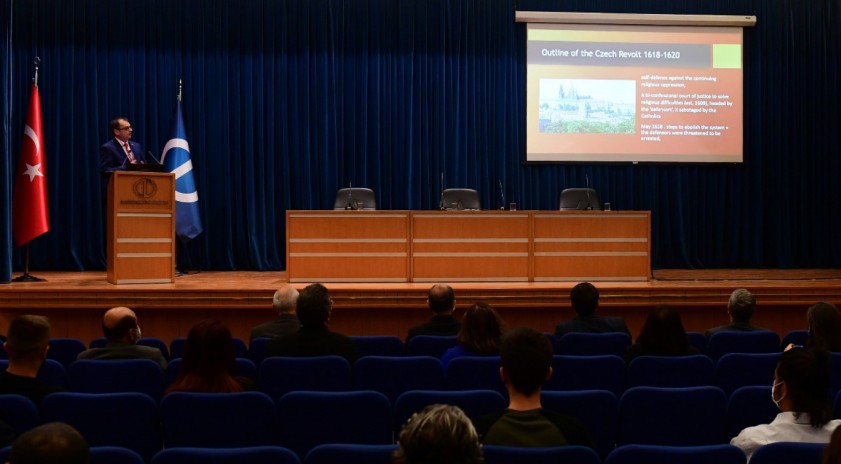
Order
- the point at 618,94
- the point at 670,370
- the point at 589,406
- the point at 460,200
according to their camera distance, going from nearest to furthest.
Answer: the point at 589,406, the point at 670,370, the point at 460,200, the point at 618,94

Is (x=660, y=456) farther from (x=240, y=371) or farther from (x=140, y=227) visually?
(x=140, y=227)

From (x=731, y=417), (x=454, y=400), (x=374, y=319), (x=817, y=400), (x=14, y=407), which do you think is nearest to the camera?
(x=817, y=400)

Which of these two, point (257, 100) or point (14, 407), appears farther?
point (257, 100)

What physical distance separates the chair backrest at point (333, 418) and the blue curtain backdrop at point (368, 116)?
842cm

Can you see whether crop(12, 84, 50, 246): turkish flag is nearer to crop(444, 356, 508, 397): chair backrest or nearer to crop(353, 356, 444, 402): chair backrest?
crop(353, 356, 444, 402): chair backrest

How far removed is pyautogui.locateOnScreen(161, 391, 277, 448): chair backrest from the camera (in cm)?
340

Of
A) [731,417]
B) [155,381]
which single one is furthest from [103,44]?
[731,417]

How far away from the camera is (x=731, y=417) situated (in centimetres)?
369

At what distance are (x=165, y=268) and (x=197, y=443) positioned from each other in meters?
5.20

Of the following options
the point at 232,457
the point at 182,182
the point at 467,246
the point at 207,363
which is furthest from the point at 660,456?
the point at 182,182

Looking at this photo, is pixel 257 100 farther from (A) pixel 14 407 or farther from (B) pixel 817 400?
(B) pixel 817 400

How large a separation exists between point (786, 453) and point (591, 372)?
1844 millimetres

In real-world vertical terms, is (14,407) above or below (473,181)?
below

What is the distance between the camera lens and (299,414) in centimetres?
342
